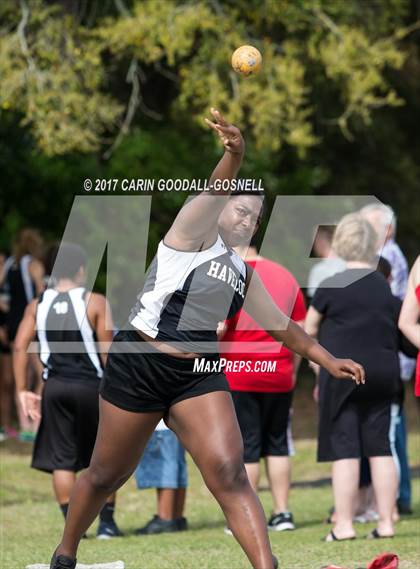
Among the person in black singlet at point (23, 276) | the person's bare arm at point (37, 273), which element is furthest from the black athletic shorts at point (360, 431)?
the person's bare arm at point (37, 273)

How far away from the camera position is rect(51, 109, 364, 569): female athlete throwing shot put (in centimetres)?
539

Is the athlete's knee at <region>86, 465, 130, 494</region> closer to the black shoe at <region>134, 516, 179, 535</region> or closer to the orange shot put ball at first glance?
the orange shot put ball

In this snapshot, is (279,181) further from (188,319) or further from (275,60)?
(188,319)

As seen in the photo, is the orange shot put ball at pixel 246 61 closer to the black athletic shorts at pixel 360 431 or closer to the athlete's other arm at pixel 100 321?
the athlete's other arm at pixel 100 321

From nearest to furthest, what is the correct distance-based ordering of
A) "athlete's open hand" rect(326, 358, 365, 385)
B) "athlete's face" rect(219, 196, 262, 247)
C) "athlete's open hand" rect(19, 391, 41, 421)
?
"athlete's open hand" rect(326, 358, 365, 385)
"athlete's face" rect(219, 196, 262, 247)
"athlete's open hand" rect(19, 391, 41, 421)

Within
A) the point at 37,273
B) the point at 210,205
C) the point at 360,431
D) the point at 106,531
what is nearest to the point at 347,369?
the point at 210,205

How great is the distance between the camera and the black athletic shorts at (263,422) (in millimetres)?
8781

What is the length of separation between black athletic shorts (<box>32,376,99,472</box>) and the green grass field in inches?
22.9

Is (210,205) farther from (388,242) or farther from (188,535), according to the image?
(388,242)

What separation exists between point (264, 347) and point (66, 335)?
1.43 meters

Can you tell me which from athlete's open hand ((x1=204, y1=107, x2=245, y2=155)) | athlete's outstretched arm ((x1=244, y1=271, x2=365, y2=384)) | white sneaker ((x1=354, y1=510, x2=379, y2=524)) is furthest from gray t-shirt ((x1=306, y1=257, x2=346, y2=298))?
athlete's open hand ((x1=204, y1=107, x2=245, y2=155))

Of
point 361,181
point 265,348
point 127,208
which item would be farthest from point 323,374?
point 361,181

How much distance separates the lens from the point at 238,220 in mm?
6223

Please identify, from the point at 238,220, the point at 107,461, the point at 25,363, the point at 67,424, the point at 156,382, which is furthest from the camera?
the point at 25,363
